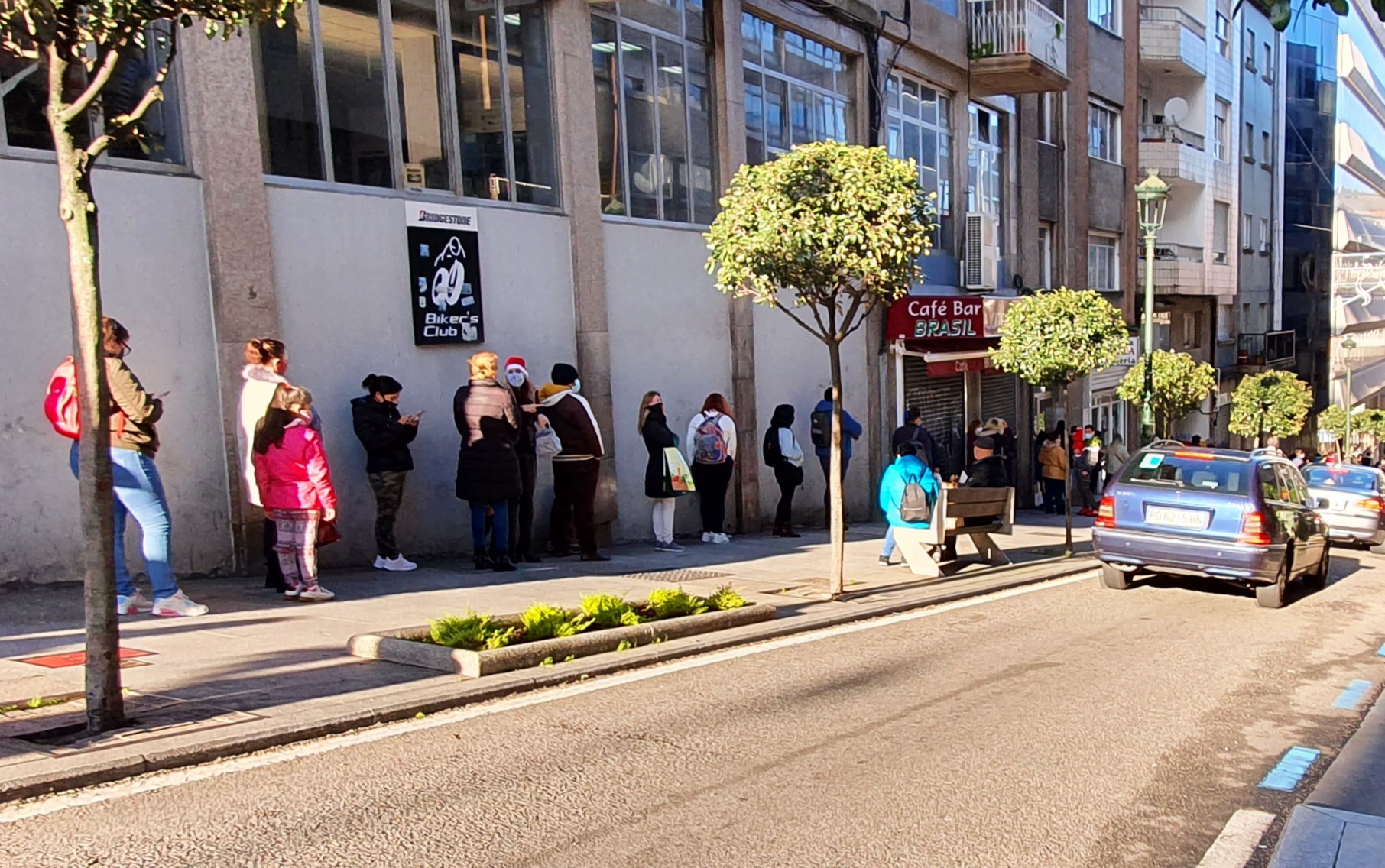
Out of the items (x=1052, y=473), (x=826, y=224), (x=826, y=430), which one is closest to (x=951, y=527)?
(x=826, y=224)

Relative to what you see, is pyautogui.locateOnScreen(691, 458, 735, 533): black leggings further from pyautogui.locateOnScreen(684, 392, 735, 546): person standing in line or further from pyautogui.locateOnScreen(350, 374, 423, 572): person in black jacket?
pyautogui.locateOnScreen(350, 374, 423, 572): person in black jacket

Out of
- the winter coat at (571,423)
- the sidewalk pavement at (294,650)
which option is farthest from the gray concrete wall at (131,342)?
the winter coat at (571,423)

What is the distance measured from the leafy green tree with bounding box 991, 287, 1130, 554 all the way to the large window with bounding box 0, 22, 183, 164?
34.7 ft

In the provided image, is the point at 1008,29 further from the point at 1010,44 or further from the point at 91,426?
the point at 91,426

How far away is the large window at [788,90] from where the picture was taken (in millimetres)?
18547

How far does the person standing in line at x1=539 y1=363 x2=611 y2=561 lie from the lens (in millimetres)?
12953

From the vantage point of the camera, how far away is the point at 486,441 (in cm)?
1152

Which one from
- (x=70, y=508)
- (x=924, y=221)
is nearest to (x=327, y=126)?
(x=70, y=508)

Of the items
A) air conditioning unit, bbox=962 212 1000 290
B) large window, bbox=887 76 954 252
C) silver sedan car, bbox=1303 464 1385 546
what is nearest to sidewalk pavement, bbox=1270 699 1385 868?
silver sedan car, bbox=1303 464 1385 546

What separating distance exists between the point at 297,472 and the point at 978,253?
1750 cm

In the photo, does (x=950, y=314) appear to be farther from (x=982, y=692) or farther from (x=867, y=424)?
(x=982, y=692)

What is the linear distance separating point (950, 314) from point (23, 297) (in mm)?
15311

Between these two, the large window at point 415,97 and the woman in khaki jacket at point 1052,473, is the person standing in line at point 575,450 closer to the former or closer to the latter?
the large window at point 415,97

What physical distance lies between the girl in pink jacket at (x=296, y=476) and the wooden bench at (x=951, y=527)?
6.31 m
